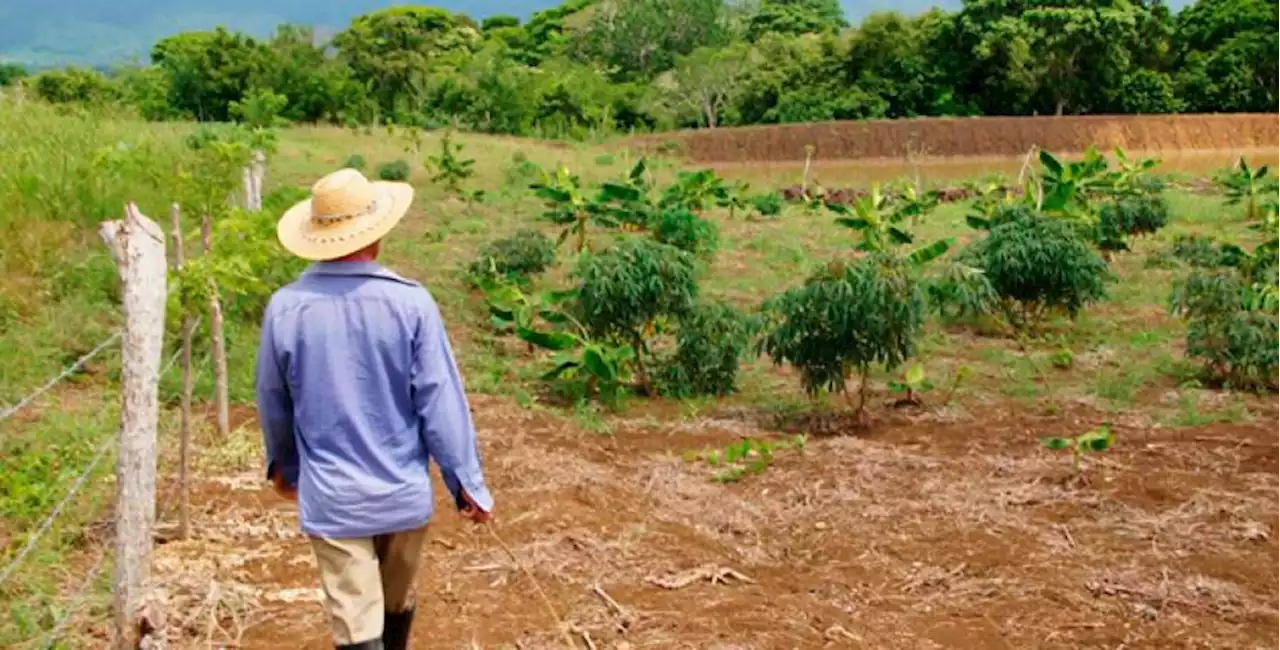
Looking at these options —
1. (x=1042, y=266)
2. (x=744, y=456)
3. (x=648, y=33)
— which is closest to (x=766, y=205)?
(x=1042, y=266)

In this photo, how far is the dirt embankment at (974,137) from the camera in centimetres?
3484

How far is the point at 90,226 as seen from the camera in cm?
992

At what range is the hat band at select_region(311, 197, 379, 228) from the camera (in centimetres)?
328

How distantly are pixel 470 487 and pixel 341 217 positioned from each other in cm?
76

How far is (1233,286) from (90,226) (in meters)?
8.34

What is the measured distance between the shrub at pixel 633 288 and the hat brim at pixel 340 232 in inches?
197

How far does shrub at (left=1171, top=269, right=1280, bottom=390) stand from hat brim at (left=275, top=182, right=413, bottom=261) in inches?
266

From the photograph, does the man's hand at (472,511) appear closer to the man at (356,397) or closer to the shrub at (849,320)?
the man at (356,397)

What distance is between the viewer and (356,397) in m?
3.23

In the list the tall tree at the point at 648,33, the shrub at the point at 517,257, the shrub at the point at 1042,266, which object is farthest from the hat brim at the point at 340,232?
the tall tree at the point at 648,33

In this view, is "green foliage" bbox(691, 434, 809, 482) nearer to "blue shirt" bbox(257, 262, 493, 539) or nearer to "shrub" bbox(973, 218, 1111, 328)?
"blue shirt" bbox(257, 262, 493, 539)

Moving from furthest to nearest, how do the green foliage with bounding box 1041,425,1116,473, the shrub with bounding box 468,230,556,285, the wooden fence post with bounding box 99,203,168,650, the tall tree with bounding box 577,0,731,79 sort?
the tall tree with bounding box 577,0,731,79
the shrub with bounding box 468,230,556,285
the green foliage with bounding box 1041,425,1116,473
the wooden fence post with bounding box 99,203,168,650

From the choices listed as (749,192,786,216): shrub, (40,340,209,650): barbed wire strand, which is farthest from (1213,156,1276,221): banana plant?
(40,340,209,650): barbed wire strand

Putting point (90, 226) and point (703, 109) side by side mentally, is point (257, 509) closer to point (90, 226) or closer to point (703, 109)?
point (90, 226)
